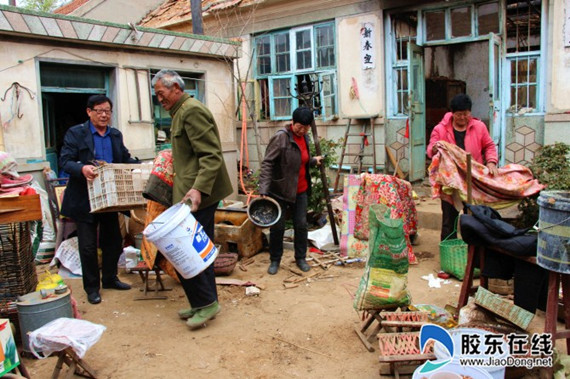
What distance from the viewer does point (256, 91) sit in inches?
452

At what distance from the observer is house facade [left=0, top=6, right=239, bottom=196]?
666 cm

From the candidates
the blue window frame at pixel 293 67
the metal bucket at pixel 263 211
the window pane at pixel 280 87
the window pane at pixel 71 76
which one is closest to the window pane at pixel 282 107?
the blue window frame at pixel 293 67

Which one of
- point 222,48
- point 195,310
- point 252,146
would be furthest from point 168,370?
point 252,146

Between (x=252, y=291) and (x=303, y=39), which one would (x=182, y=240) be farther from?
(x=303, y=39)

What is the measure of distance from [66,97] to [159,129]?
207cm

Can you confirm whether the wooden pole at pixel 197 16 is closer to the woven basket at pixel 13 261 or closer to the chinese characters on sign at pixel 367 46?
the chinese characters on sign at pixel 367 46

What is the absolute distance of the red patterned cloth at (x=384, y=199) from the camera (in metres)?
5.81

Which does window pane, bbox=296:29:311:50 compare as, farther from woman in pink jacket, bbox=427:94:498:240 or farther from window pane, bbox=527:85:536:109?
woman in pink jacket, bbox=427:94:498:240

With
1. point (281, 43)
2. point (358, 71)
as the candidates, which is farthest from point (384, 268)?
point (281, 43)

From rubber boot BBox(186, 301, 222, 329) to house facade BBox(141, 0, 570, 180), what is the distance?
3.86 m

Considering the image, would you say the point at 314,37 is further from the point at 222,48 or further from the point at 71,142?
the point at 71,142

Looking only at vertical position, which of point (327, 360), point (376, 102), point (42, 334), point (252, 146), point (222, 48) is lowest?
point (327, 360)

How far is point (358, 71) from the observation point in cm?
980

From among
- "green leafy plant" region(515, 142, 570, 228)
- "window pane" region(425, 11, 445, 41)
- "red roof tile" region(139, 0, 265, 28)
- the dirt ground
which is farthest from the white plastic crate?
"red roof tile" region(139, 0, 265, 28)
